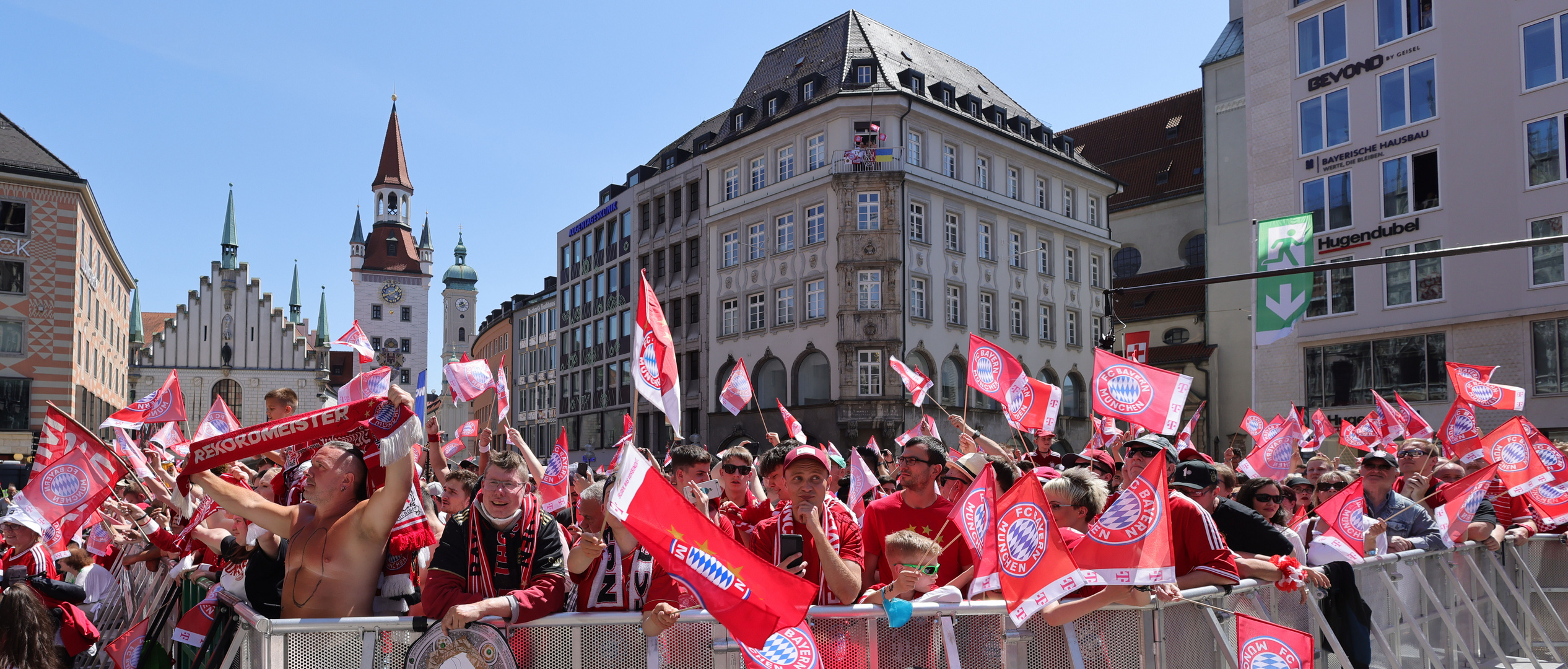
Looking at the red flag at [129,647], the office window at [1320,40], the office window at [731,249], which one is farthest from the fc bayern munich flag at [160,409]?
the office window at [1320,40]

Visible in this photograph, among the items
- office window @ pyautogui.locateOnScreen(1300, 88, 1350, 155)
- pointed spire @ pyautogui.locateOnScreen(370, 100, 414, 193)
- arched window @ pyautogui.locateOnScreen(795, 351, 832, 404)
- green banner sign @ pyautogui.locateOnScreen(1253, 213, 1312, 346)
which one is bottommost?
arched window @ pyautogui.locateOnScreen(795, 351, 832, 404)

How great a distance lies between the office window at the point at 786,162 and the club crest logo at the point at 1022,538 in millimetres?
37180

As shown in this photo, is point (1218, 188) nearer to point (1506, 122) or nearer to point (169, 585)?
point (1506, 122)

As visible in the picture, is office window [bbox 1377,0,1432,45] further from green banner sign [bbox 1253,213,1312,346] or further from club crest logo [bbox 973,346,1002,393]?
club crest logo [bbox 973,346,1002,393]

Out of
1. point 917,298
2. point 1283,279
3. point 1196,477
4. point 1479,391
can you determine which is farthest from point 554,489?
point 917,298

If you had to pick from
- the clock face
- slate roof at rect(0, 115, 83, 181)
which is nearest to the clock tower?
the clock face

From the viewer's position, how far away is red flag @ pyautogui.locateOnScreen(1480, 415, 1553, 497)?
886cm

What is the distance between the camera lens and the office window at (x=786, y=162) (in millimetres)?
41594

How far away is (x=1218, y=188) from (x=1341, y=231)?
1418 cm

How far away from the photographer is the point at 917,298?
1545 inches

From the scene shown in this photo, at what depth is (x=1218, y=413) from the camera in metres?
50.1

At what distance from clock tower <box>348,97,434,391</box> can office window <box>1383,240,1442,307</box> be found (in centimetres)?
9785

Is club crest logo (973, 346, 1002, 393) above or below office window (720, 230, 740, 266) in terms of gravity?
below

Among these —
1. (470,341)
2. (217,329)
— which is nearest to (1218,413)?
(217,329)
